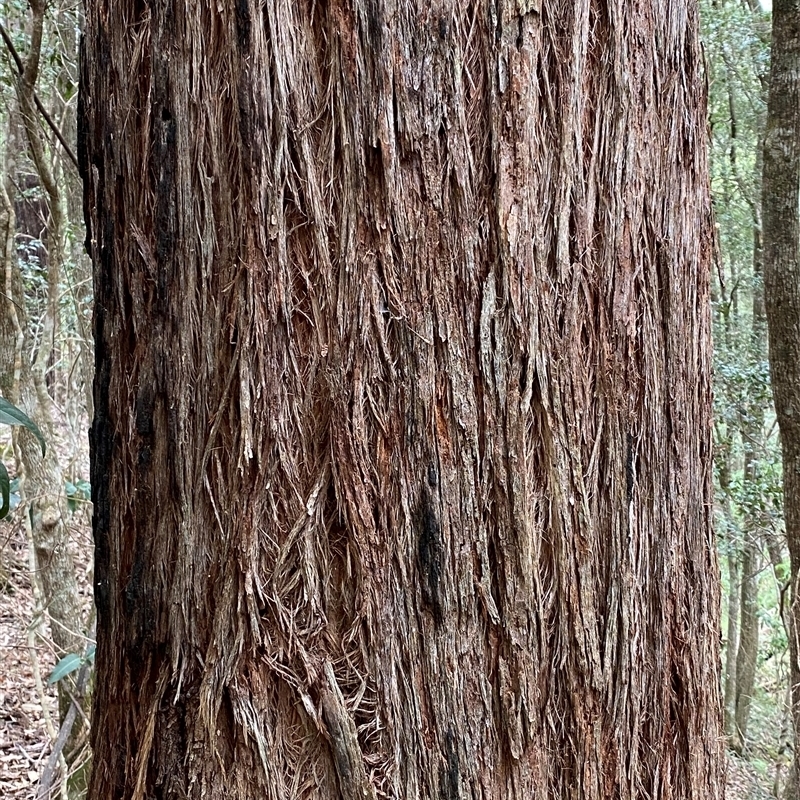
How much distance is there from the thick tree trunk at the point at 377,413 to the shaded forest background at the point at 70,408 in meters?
0.77

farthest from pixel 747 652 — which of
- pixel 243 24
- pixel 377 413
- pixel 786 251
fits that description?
pixel 243 24

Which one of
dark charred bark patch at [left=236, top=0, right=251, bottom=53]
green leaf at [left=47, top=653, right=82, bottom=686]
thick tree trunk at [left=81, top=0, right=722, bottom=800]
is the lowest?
green leaf at [left=47, top=653, right=82, bottom=686]

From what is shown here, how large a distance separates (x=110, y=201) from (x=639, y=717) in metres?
0.96

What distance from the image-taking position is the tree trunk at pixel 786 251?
3611 mm

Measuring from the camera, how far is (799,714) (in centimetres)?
380

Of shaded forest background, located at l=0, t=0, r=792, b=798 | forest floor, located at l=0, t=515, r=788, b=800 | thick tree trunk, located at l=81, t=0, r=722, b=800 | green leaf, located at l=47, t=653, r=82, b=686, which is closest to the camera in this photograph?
thick tree trunk, located at l=81, t=0, r=722, b=800

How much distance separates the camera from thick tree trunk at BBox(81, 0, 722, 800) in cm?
89

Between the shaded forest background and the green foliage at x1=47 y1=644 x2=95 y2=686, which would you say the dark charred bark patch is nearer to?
the shaded forest background

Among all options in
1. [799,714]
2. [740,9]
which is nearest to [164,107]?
[799,714]

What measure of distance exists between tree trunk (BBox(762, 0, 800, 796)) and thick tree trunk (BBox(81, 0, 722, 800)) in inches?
121

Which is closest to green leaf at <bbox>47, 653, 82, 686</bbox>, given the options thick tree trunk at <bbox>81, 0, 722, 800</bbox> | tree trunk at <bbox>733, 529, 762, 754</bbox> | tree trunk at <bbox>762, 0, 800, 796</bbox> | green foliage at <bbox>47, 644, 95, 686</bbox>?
green foliage at <bbox>47, 644, 95, 686</bbox>

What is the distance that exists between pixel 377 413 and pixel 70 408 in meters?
5.95

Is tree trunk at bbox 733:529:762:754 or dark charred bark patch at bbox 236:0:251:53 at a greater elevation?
dark charred bark patch at bbox 236:0:251:53

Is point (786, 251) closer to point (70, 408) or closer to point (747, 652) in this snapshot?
point (70, 408)
